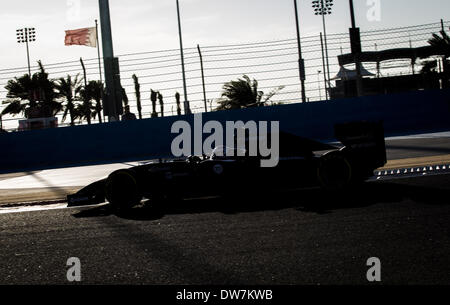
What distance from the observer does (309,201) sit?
6742 millimetres

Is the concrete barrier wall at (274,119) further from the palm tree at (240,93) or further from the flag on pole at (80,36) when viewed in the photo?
the palm tree at (240,93)

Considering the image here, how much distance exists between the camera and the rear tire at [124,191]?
7484 millimetres

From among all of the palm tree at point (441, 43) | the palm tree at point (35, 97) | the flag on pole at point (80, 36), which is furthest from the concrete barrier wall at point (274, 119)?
the palm tree at point (35, 97)

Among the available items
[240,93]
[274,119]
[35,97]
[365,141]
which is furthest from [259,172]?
[35,97]

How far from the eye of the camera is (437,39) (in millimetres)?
32781

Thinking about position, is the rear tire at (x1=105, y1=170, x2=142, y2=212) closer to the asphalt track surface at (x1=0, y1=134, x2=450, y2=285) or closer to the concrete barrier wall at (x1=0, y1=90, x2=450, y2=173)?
the asphalt track surface at (x1=0, y1=134, x2=450, y2=285)

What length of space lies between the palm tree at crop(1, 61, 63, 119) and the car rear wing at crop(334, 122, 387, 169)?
118 ft

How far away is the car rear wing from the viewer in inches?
287

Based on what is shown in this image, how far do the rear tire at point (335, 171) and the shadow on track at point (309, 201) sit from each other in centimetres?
15

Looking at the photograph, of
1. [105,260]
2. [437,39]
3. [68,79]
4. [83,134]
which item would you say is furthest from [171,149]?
[68,79]

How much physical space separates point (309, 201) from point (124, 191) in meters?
2.63

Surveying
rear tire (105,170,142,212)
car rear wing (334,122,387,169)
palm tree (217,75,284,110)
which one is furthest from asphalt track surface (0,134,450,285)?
palm tree (217,75,284,110)

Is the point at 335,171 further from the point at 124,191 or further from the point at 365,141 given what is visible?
the point at 124,191
